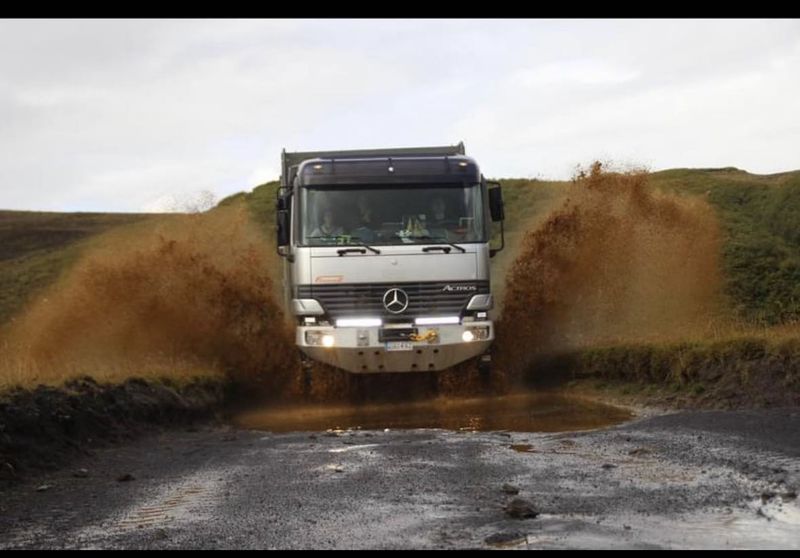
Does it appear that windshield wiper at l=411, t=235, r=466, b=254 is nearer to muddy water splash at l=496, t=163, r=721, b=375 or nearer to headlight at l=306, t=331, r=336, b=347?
headlight at l=306, t=331, r=336, b=347

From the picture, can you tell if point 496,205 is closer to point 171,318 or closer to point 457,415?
point 457,415

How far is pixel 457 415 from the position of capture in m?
14.2

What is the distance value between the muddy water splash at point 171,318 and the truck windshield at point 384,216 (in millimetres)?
3487

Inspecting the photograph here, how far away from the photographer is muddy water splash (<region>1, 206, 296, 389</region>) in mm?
17797

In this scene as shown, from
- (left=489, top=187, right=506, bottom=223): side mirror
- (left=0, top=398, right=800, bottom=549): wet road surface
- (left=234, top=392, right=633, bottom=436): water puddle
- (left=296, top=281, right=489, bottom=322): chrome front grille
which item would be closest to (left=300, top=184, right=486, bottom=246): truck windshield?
(left=489, top=187, right=506, bottom=223): side mirror

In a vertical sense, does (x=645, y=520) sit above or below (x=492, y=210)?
below

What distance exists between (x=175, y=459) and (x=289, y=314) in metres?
6.67

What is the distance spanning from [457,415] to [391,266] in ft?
7.53

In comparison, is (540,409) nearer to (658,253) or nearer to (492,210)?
(492,210)

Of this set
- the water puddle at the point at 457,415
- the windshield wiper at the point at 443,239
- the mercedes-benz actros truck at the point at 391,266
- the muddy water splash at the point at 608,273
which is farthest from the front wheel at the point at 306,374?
the muddy water splash at the point at 608,273

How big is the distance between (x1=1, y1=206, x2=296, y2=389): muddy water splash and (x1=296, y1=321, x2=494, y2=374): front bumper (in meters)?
2.80

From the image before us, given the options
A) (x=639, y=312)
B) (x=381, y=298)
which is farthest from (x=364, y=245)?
(x=639, y=312)

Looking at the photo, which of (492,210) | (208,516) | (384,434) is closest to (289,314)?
(492,210)

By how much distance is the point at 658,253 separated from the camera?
23594 millimetres
